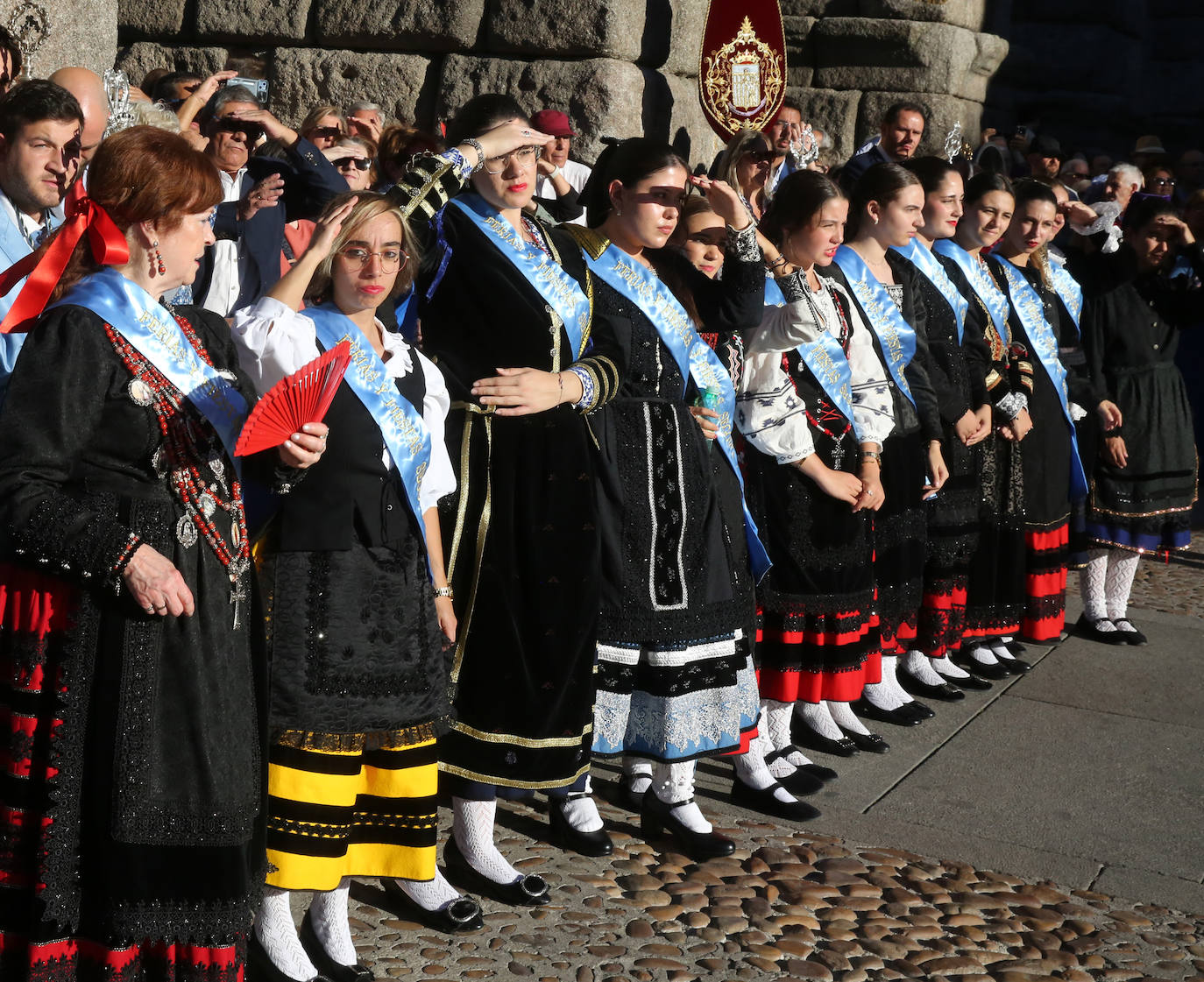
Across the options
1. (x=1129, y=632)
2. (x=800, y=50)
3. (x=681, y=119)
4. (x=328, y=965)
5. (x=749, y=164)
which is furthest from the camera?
(x=800, y=50)

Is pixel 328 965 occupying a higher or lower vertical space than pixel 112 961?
lower

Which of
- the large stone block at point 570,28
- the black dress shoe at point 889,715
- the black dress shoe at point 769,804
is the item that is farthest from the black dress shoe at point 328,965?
the large stone block at point 570,28

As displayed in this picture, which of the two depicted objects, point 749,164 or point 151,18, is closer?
point 749,164

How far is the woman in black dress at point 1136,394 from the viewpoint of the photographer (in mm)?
6617

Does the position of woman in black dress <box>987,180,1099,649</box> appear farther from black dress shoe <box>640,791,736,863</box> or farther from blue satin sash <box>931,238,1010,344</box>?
black dress shoe <box>640,791,736,863</box>

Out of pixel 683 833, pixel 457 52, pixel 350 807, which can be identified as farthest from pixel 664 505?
pixel 457 52

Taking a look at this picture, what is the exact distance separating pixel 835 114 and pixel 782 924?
7.63 m

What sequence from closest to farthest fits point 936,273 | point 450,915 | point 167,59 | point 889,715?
point 450,915
point 889,715
point 936,273
point 167,59

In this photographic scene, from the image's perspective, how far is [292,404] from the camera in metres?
2.50

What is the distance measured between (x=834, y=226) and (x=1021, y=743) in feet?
6.41

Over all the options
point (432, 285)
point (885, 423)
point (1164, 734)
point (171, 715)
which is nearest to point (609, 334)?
point (432, 285)

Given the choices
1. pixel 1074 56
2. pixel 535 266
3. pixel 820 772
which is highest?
pixel 1074 56

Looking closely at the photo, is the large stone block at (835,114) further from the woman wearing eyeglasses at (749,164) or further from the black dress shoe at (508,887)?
the black dress shoe at (508,887)

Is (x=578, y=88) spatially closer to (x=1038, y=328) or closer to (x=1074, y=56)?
(x=1038, y=328)
